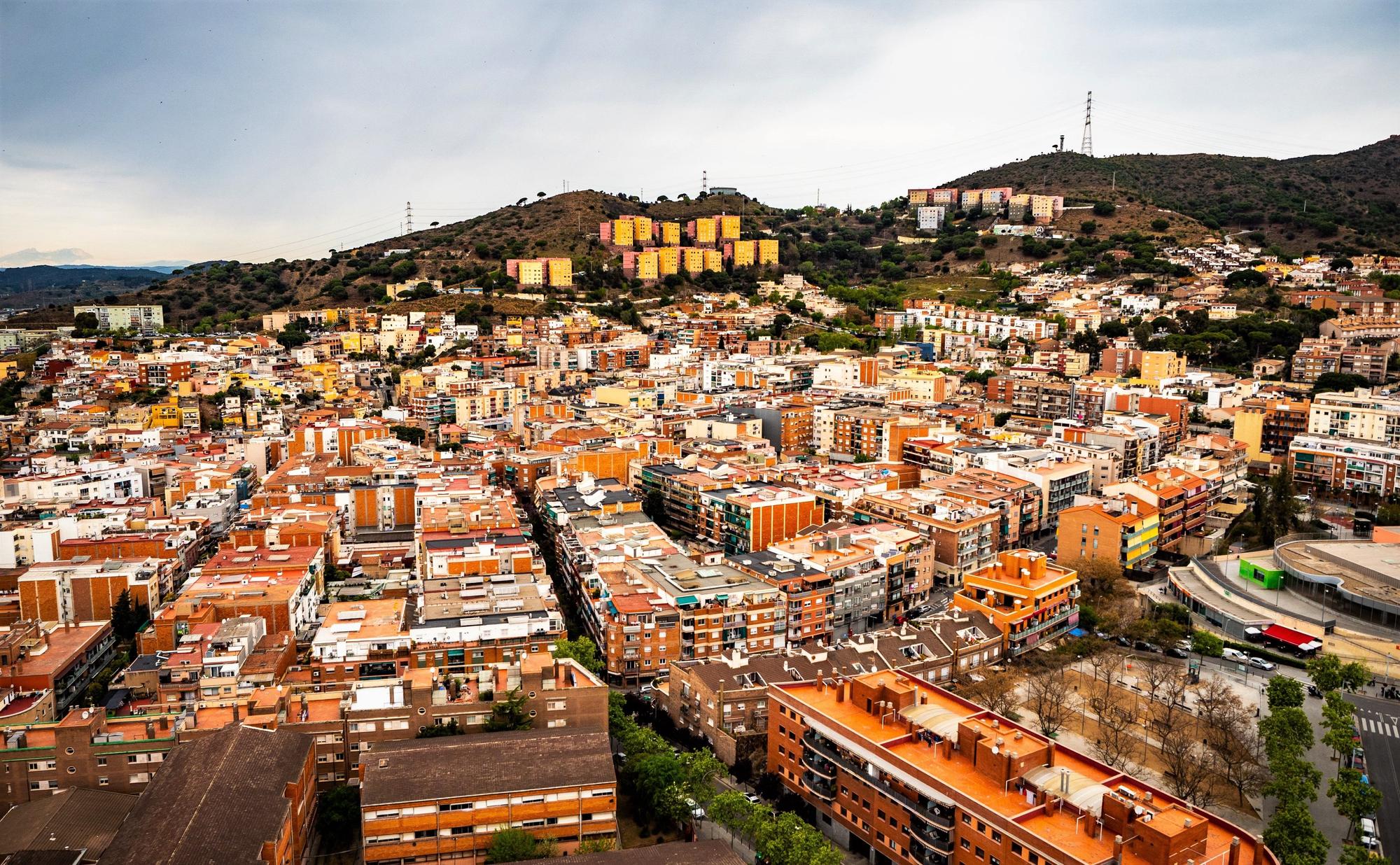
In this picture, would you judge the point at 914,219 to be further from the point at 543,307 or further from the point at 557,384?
the point at 557,384

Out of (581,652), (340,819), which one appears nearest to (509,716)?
(340,819)

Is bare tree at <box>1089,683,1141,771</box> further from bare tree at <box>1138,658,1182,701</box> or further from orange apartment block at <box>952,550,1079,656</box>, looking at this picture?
orange apartment block at <box>952,550,1079,656</box>

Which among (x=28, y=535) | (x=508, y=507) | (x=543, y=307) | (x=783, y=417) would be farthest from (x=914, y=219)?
(x=28, y=535)

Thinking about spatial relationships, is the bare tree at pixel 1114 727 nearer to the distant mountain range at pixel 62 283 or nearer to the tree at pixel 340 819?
the tree at pixel 340 819

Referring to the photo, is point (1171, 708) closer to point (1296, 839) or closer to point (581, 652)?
point (1296, 839)

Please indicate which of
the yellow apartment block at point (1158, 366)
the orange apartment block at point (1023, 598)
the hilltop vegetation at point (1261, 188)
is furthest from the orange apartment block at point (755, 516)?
the hilltop vegetation at point (1261, 188)

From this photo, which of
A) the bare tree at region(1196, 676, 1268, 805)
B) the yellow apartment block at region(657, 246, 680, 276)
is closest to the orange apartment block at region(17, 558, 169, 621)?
the bare tree at region(1196, 676, 1268, 805)
